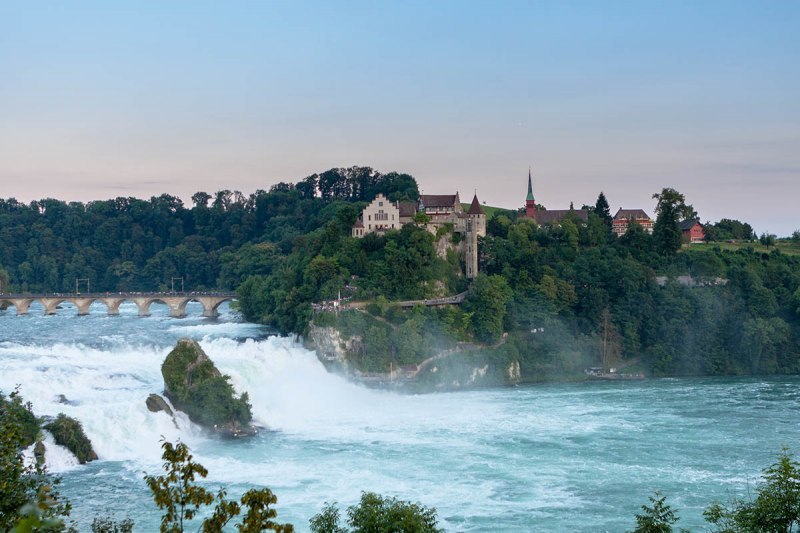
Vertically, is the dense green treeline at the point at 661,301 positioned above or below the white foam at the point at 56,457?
above

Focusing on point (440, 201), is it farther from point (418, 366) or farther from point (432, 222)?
point (418, 366)

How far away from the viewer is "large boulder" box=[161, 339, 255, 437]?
38438mm

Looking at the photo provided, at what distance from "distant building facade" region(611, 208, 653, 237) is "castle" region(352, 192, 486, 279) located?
788 inches

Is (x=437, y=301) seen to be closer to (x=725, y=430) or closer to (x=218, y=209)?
(x=725, y=430)

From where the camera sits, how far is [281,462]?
34.7 meters

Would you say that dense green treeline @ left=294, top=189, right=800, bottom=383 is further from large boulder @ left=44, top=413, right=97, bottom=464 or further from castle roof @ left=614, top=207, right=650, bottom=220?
large boulder @ left=44, top=413, right=97, bottom=464

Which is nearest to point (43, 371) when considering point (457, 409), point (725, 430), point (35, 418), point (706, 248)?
point (35, 418)

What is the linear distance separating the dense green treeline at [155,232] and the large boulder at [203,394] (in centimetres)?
5362

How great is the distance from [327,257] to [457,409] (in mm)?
20725

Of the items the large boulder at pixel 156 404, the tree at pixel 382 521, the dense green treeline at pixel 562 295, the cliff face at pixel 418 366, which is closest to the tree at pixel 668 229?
the dense green treeline at pixel 562 295

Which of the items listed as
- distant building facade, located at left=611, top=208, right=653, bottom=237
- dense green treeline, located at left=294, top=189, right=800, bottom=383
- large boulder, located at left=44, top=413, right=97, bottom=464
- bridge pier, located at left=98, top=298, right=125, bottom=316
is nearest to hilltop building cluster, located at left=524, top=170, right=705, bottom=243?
distant building facade, located at left=611, top=208, right=653, bottom=237

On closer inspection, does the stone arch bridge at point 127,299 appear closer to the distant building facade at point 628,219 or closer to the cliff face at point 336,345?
the cliff face at point 336,345

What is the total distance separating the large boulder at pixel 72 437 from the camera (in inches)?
1278

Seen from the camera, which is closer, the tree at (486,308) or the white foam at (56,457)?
the white foam at (56,457)
